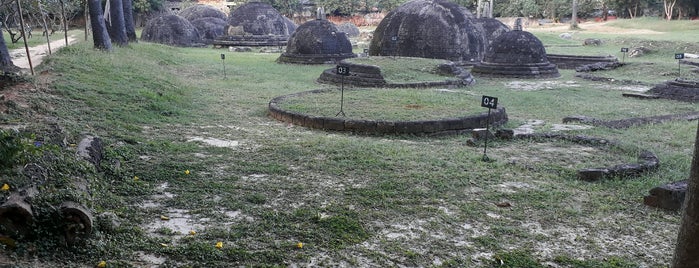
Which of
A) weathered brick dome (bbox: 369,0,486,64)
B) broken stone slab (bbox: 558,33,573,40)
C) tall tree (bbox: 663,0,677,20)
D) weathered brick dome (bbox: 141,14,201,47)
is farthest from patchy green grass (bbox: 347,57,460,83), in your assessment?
tall tree (bbox: 663,0,677,20)

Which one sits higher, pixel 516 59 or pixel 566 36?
pixel 566 36

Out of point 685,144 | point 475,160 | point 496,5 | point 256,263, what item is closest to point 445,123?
point 475,160

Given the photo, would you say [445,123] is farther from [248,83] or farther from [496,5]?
[496,5]

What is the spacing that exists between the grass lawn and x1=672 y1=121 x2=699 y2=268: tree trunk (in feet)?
4.76

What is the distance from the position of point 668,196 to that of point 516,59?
14.8 m

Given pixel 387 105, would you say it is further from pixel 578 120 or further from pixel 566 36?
pixel 566 36

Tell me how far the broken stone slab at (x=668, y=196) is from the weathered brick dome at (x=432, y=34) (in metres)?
16.1

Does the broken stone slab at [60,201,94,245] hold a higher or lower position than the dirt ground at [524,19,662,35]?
lower

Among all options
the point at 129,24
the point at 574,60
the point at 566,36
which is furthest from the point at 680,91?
the point at 566,36

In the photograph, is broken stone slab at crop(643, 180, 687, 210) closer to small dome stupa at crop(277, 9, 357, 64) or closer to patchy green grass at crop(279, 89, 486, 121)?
patchy green grass at crop(279, 89, 486, 121)

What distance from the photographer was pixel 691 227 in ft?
9.67

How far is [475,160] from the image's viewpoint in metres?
7.60

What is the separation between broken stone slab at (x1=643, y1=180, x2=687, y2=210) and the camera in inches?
223

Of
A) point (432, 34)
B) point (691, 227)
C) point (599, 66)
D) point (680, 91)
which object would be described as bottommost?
point (680, 91)
